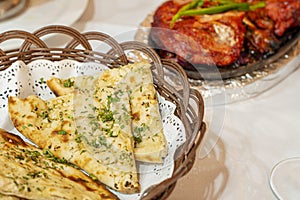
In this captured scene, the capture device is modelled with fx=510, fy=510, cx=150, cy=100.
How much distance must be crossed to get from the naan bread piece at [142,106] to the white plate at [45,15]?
2.20ft

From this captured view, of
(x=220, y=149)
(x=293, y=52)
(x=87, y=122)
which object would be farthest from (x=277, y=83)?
(x=87, y=122)

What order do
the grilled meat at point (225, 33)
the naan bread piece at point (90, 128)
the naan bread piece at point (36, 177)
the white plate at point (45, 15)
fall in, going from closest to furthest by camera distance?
the naan bread piece at point (36, 177) < the naan bread piece at point (90, 128) < the grilled meat at point (225, 33) < the white plate at point (45, 15)

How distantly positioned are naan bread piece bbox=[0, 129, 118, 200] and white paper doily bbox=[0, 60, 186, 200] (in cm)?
13

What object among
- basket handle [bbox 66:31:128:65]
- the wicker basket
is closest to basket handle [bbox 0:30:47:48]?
the wicker basket

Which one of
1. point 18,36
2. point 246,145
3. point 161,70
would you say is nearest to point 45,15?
point 18,36

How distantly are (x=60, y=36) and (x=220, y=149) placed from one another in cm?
86

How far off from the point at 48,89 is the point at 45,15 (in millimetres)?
736

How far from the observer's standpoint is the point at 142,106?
1.46m

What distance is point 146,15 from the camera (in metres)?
2.36

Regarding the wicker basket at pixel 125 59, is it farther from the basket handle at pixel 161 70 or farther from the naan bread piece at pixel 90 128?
the naan bread piece at pixel 90 128

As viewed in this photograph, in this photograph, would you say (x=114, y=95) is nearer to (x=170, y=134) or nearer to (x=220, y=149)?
(x=170, y=134)

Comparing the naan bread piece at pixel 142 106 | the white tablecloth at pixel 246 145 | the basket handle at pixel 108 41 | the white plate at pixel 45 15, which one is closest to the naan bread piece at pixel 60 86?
the naan bread piece at pixel 142 106

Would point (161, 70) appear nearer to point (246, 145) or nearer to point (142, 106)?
point (142, 106)

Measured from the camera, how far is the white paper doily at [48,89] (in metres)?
1.39
